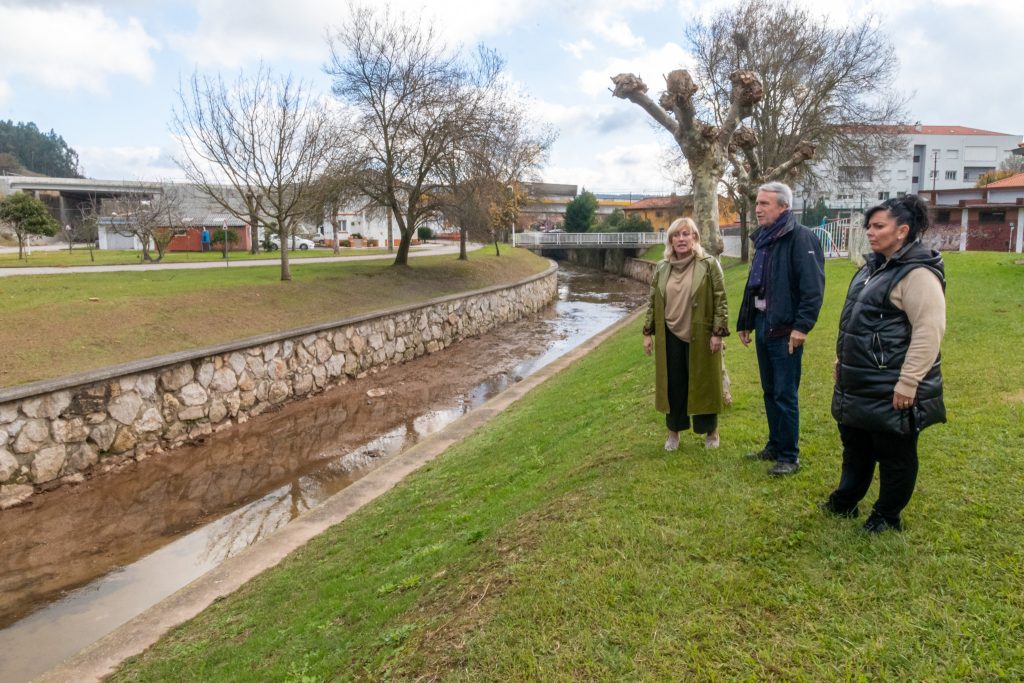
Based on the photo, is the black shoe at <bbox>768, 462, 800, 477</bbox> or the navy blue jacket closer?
the navy blue jacket

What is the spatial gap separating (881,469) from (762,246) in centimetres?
174

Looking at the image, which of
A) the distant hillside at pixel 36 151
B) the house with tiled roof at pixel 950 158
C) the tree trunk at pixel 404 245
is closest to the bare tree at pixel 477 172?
the tree trunk at pixel 404 245

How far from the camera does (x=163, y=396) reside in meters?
10.2

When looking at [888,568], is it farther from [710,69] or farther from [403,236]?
[710,69]

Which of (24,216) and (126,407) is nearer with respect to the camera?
(126,407)

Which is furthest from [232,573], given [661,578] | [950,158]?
[950,158]

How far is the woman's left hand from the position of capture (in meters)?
3.03

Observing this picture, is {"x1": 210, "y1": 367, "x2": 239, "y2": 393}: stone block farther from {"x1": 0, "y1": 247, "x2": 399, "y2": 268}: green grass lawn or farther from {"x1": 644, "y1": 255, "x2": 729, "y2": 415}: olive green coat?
{"x1": 0, "y1": 247, "x2": 399, "y2": 268}: green grass lawn

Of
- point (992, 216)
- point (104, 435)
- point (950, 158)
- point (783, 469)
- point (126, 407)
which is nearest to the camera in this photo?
point (783, 469)

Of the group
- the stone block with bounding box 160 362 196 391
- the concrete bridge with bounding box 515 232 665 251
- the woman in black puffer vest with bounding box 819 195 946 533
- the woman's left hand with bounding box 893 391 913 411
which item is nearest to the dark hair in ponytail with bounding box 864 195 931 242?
the woman in black puffer vest with bounding box 819 195 946 533

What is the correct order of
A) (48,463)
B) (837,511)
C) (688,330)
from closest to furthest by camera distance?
1. (837,511)
2. (688,330)
3. (48,463)

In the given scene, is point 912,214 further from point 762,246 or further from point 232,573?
point 232,573

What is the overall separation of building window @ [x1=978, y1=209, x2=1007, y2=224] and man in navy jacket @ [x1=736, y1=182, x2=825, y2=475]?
35921mm

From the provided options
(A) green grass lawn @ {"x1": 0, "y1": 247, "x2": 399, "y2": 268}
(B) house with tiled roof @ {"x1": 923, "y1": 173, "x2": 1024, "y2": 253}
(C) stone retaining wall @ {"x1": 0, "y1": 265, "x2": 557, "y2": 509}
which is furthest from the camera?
(B) house with tiled roof @ {"x1": 923, "y1": 173, "x2": 1024, "y2": 253}
